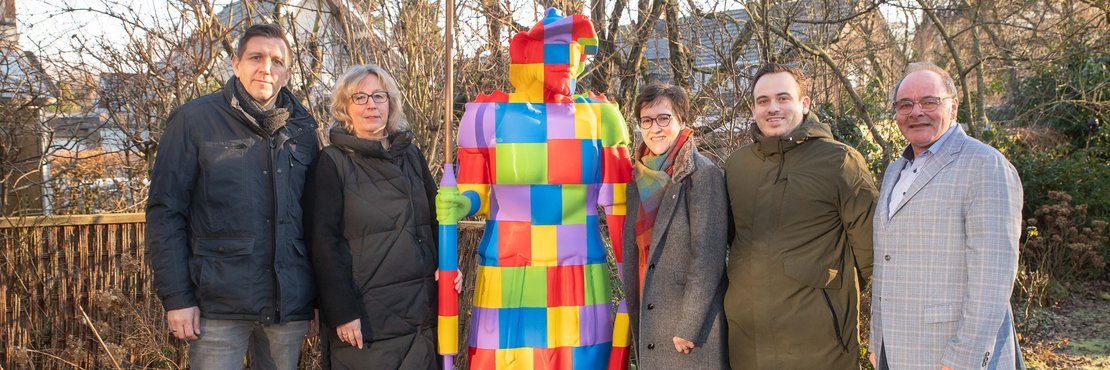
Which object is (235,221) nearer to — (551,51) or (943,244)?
(551,51)

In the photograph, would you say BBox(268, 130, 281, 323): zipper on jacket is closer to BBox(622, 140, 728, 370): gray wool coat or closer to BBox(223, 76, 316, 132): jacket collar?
BBox(223, 76, 316, 132): jacket collar

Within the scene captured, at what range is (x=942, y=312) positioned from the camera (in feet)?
7.58

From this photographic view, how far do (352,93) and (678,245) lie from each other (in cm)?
133

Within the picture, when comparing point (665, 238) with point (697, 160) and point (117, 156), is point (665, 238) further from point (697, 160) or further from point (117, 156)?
point (117, 156)

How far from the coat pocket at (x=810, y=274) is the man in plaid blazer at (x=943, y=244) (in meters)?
0.15

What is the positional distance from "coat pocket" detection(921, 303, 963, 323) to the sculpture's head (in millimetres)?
1511

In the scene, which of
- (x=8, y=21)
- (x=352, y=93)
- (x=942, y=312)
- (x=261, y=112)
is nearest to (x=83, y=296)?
(x=261, y=112)

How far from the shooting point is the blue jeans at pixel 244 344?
275 cm

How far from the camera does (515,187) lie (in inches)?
120

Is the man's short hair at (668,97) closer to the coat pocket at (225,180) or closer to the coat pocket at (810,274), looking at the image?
the coat pocket at (810,274)

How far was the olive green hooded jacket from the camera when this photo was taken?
8.57 feet

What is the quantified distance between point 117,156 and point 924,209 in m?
6.62

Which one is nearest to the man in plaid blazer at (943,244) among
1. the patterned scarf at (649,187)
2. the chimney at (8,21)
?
the patterned scarf at (649,187)

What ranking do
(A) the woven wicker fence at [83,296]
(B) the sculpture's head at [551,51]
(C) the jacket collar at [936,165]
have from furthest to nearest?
(A) the woven wicker fence at [83,296], (B) the sculpture's head at [551,51], (C) the jacket collar at [936,165]
